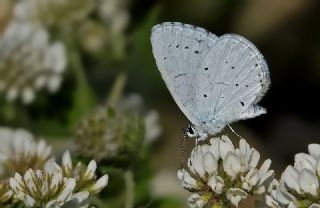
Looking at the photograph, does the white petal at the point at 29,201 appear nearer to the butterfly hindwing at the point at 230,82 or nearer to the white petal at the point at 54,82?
the butterfly hindwing at the point at 230,82

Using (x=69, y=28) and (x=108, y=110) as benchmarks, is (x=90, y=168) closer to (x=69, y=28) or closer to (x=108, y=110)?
(x=108, y=110)

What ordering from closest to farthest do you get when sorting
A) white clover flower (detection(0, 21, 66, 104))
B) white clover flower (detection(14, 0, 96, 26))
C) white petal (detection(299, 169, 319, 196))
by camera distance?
white petal (detection(299, 169, 319, 196)), white clover flower (detection(0, 21, 66, 104)), white clover flower (detection(14, 0, 96, 26))

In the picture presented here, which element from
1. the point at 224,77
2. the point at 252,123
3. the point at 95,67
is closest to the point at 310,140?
the point at 252,123

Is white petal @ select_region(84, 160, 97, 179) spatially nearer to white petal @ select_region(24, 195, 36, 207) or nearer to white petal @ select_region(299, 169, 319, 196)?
white petal @ select_region(24, 195, 36, 207)

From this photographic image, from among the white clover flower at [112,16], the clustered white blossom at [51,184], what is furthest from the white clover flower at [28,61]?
the clustered white blossom at [51,184]

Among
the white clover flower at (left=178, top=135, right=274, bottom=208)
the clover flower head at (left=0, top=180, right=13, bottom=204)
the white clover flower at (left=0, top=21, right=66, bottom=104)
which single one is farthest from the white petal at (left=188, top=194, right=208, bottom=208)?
the white clover flower at (left=0, top=21, right=66, bottom=104)

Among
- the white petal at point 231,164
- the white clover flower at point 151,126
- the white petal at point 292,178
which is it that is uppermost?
the white clover flower at point 151,126
